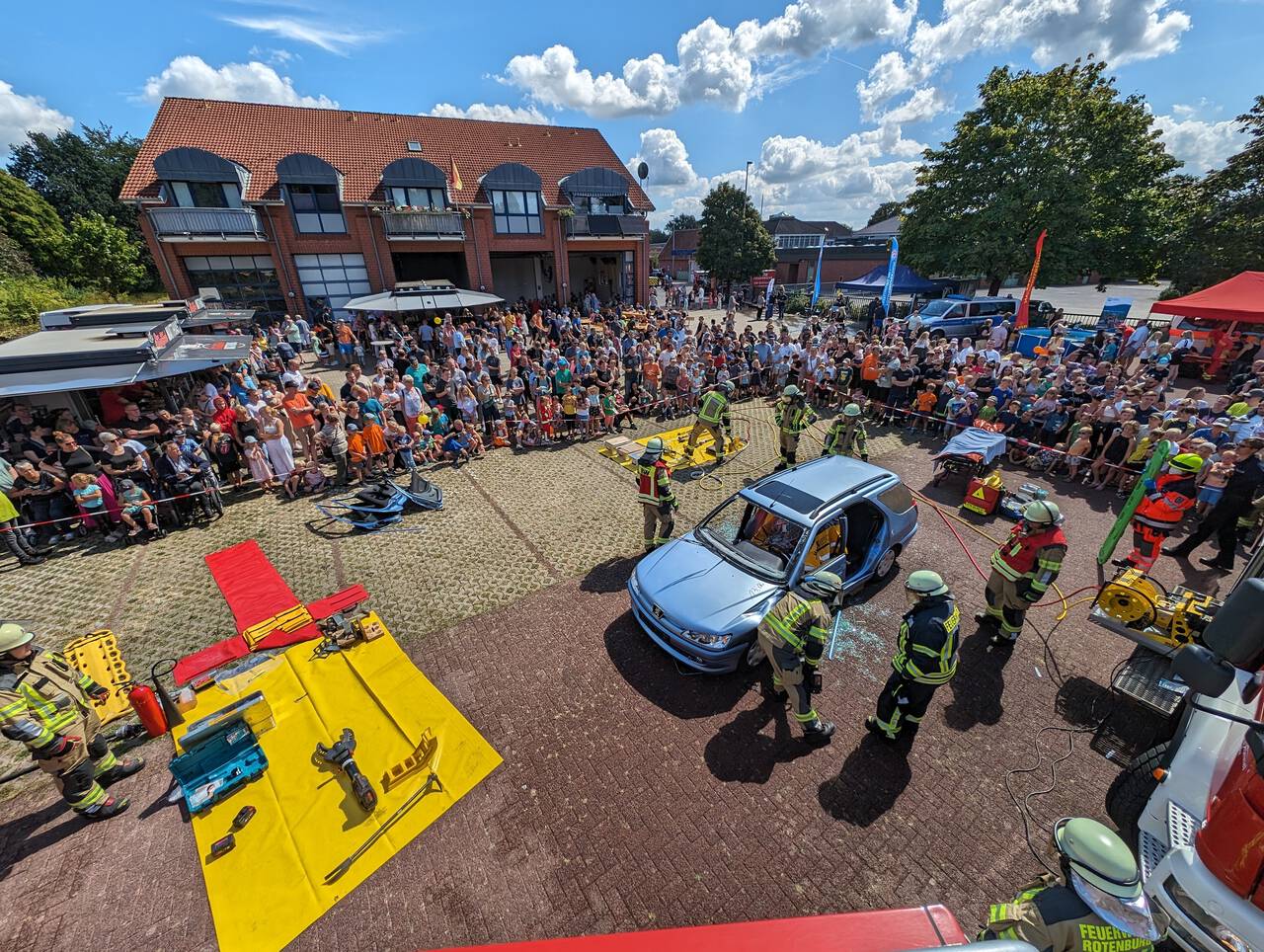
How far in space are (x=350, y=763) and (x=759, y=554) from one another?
474 cm

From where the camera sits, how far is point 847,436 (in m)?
10.2

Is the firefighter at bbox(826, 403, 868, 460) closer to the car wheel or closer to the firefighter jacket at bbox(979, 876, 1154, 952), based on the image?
the car wheel

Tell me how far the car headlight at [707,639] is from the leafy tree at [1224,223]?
31344mm

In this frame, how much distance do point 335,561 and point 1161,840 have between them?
9478 millimetres

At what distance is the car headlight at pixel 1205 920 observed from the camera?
2.50m

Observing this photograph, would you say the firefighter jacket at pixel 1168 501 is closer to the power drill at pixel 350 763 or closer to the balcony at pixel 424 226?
the power drill at pixel 350 763

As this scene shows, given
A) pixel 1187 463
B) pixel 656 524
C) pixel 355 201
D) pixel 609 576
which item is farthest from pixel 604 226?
pixel 1187 463

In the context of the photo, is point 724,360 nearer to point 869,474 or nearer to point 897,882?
point 869,474

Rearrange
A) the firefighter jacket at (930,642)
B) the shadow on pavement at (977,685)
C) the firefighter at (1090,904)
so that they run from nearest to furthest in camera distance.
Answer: the firefighter at (1090,904) → the firefighter jacket at (930,642) → the shadow on pavement at (977,685)

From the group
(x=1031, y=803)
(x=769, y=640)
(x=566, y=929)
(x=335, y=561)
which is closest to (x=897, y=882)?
(x=1031, y=803)

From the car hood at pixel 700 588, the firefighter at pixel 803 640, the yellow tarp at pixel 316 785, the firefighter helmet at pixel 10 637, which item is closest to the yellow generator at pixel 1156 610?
the firefighter at pixel 803 640

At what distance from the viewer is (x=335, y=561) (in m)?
8.10

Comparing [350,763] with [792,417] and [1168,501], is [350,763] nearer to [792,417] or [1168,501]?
[792,417]

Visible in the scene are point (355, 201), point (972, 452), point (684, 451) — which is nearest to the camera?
point (972, 452)
